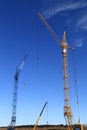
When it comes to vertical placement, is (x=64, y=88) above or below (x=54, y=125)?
above

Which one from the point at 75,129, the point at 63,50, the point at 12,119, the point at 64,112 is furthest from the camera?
the point at 12,119

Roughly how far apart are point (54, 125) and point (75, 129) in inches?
2781

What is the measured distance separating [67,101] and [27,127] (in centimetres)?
7939

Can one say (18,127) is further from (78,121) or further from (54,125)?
(78,121)

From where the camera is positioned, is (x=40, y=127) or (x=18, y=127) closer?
(x=40, y=127)

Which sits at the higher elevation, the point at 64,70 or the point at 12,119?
the point at 64,70

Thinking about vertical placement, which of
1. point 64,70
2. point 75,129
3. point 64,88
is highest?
point 64,70

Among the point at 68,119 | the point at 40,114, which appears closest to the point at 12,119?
the point at 40,114

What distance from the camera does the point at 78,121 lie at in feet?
368

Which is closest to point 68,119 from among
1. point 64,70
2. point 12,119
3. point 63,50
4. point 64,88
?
point 64,88

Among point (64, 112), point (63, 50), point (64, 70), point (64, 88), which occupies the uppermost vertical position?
point (63, 50)

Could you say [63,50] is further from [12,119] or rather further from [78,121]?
[12,119]

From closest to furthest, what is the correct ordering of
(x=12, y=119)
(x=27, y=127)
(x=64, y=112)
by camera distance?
(x=64, y=112)
(x=12, y=119)
(x=27, y=127)

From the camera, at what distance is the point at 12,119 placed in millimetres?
167000
